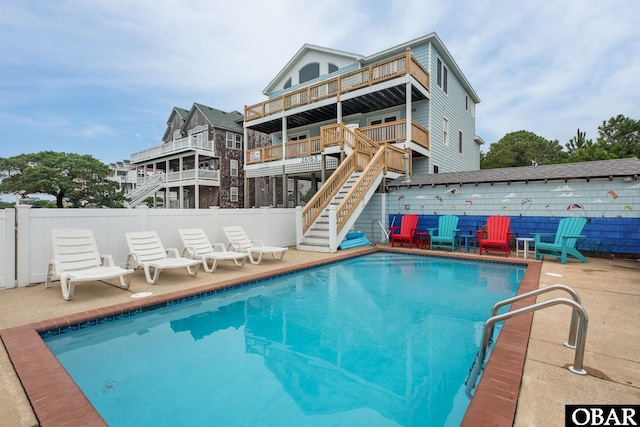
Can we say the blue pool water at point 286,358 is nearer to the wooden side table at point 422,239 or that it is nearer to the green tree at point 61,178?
the wooden side table at point 422,239

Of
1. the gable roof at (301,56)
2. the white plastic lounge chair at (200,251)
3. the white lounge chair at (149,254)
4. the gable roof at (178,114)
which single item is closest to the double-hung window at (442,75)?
the gable roof at (301,56)

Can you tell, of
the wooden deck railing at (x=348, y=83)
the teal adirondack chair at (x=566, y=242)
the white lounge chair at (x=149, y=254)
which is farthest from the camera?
the wooden deck railing at (x=348, y=83)

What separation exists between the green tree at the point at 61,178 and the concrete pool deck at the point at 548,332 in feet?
74.6

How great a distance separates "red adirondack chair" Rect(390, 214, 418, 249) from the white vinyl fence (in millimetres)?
5046

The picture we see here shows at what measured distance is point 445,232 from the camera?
1060 centimetres

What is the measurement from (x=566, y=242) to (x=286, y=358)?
8.18 meters

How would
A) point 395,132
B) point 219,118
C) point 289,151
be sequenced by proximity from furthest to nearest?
point 219,118, point 289,151, point 395,132

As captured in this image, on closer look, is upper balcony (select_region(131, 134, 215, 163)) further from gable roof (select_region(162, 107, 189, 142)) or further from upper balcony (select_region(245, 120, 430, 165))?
upper balcony (select_region(245, 120, 430, 165))

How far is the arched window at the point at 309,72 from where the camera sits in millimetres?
18719

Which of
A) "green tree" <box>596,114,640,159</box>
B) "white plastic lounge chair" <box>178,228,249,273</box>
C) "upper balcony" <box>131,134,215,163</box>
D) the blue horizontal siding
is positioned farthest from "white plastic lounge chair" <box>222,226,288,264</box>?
"green tree" <box>596,114,640,159</box>

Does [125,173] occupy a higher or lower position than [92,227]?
higher

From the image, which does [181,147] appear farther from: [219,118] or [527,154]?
[527,154]

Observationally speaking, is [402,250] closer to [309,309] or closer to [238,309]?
[309,309]

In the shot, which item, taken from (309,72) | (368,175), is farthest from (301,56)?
(368,175)
